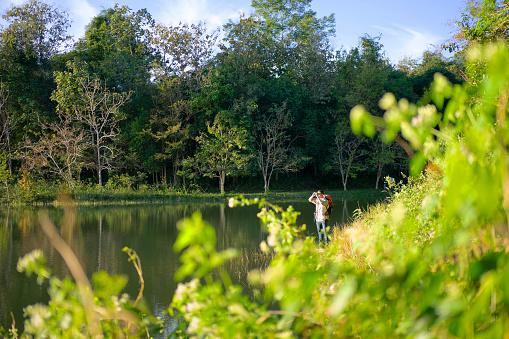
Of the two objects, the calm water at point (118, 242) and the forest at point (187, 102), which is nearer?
the calm water at point (118, 242)

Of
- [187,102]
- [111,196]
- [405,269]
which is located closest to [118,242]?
[405,269]

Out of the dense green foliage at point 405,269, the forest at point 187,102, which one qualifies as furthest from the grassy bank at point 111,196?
the dense green foliage at point 405,269

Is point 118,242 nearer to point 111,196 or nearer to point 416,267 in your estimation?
point 416,267

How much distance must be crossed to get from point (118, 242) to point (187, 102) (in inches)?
580

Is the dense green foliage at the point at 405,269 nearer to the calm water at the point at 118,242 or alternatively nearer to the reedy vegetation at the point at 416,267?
the reedy vegetation at the point at 416,267

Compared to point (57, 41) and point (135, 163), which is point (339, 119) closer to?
point (135, 163)

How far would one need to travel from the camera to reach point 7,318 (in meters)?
5.55

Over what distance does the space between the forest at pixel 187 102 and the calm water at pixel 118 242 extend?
5391 mm

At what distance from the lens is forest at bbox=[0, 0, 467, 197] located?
22.2 metres

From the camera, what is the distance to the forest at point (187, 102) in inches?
872

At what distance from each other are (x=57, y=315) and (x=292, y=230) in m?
0.95

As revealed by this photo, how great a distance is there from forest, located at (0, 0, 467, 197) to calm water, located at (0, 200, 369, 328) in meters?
5.39

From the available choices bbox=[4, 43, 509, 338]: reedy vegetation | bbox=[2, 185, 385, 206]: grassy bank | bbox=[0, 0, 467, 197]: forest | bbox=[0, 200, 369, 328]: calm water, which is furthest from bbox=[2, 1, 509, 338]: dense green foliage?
bbox=[0, 0, 467, 197]: forest

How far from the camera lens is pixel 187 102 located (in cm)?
2452
